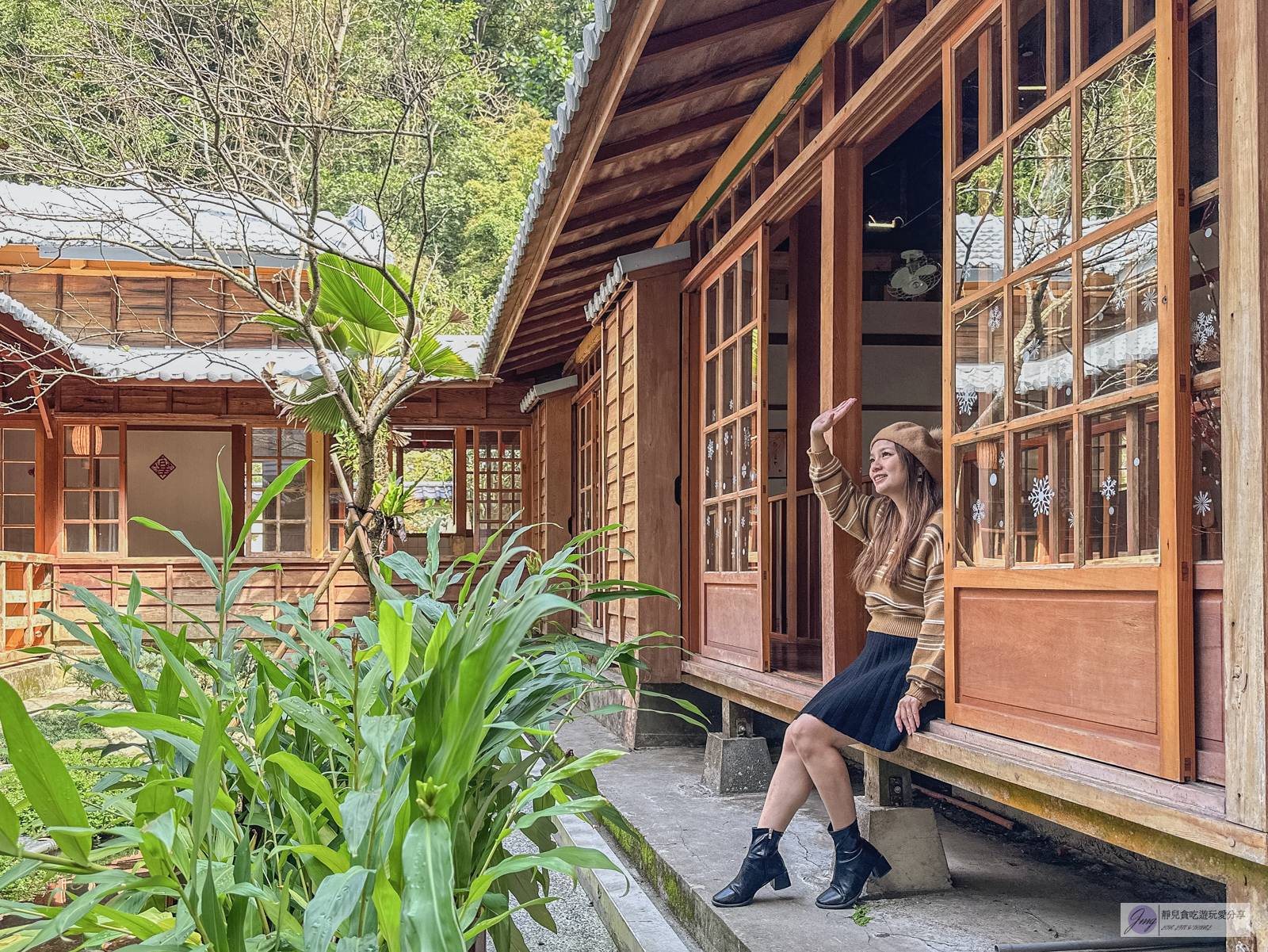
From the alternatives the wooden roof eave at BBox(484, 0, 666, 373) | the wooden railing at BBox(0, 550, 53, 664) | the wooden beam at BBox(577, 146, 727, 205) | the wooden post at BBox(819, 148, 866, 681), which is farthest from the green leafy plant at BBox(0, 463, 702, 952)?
the wooden railing at BBox(0, 550, 53, 664)

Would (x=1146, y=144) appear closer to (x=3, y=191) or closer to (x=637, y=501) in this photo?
(x=637, y=501)

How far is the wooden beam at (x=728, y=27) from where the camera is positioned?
3.78 m

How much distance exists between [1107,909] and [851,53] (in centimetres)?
276

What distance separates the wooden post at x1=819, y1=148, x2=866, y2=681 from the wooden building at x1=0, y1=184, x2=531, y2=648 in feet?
22.5

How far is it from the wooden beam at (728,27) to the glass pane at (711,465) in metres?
2.05

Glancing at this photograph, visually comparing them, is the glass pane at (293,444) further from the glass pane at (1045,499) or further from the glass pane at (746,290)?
the glass pane at (1045,499)

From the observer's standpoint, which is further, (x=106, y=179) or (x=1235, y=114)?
(x=106, y=179)

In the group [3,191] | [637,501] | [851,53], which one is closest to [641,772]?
[637,501]

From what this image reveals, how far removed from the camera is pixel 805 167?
13.1 ft

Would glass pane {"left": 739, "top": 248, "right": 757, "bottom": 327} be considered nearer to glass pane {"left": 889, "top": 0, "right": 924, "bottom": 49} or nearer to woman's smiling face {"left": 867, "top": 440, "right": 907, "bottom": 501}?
glass pane {"left": 889, "top": 0, "right": 924, "bottom": 49}

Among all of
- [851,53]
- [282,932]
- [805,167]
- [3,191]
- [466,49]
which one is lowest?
[282,932]

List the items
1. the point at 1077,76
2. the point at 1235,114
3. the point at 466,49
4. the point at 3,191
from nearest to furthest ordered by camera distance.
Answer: the point at 1235,114, the point at 1077,76, the point at 3,191, the point at 466,49

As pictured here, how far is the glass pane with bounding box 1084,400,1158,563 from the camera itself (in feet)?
6.63

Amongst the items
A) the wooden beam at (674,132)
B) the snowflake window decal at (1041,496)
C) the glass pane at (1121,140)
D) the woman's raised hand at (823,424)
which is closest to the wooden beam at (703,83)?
the wooden beam at (674,132)
